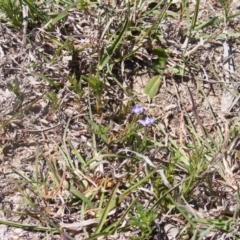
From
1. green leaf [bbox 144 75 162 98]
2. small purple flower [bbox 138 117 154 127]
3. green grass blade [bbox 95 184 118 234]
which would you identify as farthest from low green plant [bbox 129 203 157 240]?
green leaf [bbox 144 75 162 98]

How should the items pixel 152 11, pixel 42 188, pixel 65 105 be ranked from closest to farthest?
pixel 42 188 < pixel 65 105 < pixel 152 11

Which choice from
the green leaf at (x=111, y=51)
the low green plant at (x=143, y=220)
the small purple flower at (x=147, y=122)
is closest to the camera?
the low green plant at (x=143, y=220)

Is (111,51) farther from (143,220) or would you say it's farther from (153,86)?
(143,220)

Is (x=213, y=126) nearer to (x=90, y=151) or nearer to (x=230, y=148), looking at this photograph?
(x=230, y=148)

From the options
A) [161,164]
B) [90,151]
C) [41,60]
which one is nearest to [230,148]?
[161,164]

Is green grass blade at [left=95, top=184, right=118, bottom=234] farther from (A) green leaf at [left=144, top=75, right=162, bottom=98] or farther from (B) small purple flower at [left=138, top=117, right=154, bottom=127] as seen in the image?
(A) green leaf at [left=144, top=75, right=162, bottom=98]

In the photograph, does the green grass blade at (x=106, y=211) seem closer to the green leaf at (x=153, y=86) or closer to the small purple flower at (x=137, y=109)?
the small purple flower at (x=137, y=109)

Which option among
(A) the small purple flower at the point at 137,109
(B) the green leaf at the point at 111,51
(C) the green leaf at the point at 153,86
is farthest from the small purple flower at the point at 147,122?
(B) the green leaf at the point at 111,51

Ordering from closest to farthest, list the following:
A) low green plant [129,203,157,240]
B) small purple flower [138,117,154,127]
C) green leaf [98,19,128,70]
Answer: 1. low green plant [129,203,157,240]
2. small purple flower [138,117,154,127]
3. green leaf [98,19,128,70]

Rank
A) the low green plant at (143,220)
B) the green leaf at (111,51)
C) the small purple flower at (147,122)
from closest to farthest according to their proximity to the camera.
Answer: the low green plant at (143,220) < the small purple flower at (147,122) < the green leaf at (111,51)
